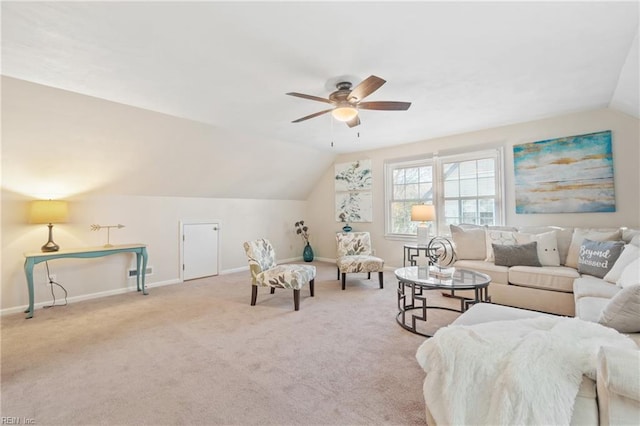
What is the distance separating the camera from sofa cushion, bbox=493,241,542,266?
3295 millimetres

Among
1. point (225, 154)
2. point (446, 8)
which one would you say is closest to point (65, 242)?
point (225, 154)

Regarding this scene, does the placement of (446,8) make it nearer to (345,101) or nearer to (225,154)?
(345,101)

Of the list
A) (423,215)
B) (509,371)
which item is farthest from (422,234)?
(509,371)

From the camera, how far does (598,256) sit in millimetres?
2844

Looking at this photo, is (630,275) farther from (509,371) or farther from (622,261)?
(509,371)

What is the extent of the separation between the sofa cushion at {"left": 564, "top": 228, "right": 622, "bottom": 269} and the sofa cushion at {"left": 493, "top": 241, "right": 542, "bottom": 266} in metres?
0.35

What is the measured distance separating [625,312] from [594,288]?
48.7 inches

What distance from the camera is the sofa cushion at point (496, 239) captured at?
3.58 meters

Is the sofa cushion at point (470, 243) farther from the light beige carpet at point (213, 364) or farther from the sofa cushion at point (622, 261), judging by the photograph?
the sofa cushion at point (622, 261)

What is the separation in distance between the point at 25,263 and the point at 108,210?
111 centimetres

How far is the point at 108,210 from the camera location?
13.3 ft

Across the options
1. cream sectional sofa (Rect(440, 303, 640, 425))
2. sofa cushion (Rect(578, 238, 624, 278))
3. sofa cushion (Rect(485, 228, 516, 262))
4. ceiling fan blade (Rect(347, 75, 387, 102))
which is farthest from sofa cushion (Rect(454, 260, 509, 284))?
cream sectional sofa (Rect(440, 303, 640, 425))

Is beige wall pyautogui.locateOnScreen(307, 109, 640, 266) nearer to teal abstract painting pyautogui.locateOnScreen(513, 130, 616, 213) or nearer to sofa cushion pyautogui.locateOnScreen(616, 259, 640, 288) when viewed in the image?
teal abstract painting pyautogui.locateOnScreen(513, 130, 616, 213)

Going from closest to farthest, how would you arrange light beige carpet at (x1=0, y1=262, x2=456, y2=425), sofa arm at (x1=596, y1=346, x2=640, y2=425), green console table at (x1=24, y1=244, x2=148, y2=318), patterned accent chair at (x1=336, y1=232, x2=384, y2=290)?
sofa arm at (x1=596, y1=346, x2=640, y2=425), light beige carpet at (x1=0, y1=262, x2=456, y2=425), green console table at (x1=24, y1=244, x2=148, y2=318), patterned accent chair at (x1=336, y1=232, x2=384, y2=290)
